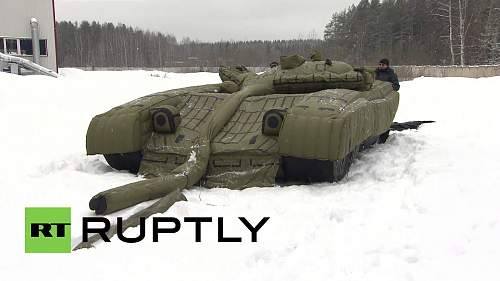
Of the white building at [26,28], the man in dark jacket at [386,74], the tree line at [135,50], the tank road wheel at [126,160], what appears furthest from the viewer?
the tree line at [135,50]

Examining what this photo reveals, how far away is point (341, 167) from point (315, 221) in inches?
65.1

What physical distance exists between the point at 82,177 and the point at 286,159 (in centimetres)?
213

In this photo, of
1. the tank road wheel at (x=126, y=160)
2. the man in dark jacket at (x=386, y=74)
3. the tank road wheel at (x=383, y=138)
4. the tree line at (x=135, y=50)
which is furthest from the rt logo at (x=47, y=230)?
the tree line at (x=135, y=50)

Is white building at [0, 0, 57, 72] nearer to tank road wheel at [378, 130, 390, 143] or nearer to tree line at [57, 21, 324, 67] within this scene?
tank road wheel at [378, 130, 390, 143]

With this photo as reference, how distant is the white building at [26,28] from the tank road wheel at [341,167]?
61.8 feet

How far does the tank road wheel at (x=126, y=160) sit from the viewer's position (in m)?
6.01

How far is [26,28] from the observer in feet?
69.9

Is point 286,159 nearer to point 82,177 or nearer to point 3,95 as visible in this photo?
point 82,177

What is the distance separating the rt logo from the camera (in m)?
3.29

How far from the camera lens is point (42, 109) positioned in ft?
34.4

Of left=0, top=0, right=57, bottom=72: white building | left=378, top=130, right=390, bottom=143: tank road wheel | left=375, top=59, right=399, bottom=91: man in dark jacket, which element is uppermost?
left=0, top=0, right=57, bottom=72: white building

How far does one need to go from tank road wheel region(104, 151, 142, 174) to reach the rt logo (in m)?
1.97

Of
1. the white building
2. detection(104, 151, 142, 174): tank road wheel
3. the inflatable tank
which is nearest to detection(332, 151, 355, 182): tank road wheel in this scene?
the inflatable tank
